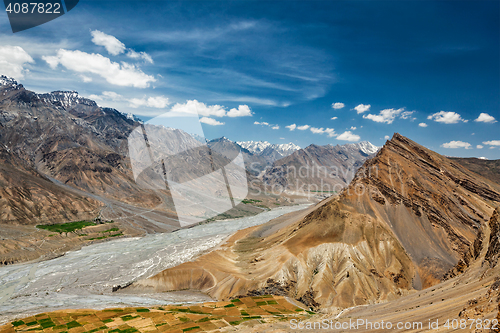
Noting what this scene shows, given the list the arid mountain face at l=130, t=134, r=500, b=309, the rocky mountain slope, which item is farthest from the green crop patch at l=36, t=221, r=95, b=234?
the rocky mountain slope

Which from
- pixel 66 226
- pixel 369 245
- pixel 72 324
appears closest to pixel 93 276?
pixel 72 324

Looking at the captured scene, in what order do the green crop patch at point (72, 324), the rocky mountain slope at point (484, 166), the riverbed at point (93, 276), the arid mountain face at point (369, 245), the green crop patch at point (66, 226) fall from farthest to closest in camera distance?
the rocky mountain slope at point (484, 166), the green crop patch at point (66, 226), the arid mountain face at point (369, 245), the riverbed at point (93, 276), the green crop patch at point (72, 324)

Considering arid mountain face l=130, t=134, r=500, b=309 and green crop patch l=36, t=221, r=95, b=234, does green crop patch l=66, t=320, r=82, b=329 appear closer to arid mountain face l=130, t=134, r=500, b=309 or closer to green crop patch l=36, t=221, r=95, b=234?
arid mountain face l=130, t=134, r=500, b=309

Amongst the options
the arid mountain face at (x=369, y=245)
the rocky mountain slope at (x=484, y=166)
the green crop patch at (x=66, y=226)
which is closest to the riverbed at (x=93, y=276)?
the arid mountain face at (x=369, y=245)

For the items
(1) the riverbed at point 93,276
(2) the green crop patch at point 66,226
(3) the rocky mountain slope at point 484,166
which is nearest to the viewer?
(1) the riverbed at point 93,276

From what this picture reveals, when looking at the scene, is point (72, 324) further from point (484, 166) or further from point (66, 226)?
point (484, 166)

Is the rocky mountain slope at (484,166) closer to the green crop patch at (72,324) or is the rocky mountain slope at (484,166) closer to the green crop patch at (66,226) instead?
the green crop patch at (72,324)
